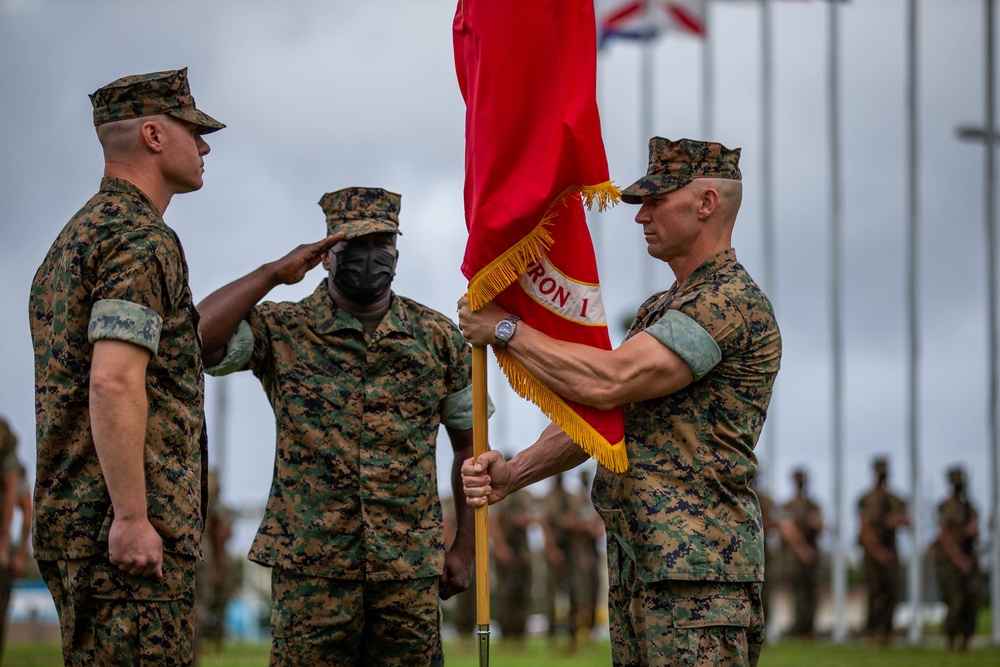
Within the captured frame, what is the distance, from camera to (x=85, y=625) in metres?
→ 4.17

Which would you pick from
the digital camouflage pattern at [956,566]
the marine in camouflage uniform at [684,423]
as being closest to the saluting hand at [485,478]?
the marine in camouflage uniform at [684,423]

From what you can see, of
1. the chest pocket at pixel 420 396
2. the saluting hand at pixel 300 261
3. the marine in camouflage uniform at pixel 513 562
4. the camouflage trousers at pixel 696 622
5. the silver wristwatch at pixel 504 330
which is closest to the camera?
the camouflage trousers at pixel 696 622

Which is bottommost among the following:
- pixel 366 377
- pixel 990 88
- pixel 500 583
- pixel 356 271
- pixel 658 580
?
pixel 500 583

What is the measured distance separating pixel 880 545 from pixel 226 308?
16403 millimetres

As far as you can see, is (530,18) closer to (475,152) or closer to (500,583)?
(475,152)

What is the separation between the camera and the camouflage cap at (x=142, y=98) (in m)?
4.52

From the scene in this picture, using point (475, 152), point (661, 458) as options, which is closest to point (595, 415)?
point (661, 458)

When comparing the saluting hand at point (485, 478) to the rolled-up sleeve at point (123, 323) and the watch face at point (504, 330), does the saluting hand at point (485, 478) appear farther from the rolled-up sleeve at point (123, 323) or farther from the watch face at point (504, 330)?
the rolled-up sleeve at point (123, 323)

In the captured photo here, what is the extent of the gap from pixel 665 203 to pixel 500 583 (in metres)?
16.7

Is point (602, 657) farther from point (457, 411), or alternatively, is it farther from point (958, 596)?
point (457, 411)

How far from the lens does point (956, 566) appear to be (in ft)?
61.0

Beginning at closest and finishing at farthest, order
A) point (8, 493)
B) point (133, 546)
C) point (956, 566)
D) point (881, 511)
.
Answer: point (133, 546)
point (8, 493)
point (956, 566)
point (881, 511)

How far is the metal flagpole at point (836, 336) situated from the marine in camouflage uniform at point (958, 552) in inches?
58.3

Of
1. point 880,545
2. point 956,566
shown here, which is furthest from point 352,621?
point 880,545
